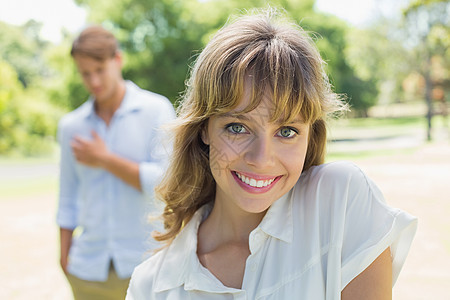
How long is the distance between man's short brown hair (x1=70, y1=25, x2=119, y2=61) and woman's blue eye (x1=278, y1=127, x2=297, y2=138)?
1680 millimetres

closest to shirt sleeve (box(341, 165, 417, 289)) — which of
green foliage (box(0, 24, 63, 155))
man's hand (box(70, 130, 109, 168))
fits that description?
man's hand (box(70, 130, 109, 168))

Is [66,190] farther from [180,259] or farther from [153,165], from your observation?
[180,259]

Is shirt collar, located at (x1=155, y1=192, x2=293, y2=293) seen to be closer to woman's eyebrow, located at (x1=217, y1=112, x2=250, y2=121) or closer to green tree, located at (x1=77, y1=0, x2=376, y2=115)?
woman's eyebrow, located at (x1=217, y1=112, x2=250, y2=121)

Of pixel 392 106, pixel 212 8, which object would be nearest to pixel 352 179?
pixel 212 8

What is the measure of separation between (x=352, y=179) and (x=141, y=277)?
62 centimetres

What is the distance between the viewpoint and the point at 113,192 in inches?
100

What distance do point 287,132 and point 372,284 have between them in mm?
403

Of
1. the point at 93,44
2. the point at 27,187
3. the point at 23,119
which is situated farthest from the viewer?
the point at 23,119

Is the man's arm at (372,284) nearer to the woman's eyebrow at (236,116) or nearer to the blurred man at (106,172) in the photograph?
the woman's eyebrow at (236,116)

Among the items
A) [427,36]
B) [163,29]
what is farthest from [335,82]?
[163,29]

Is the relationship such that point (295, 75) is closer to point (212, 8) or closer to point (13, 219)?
point (13, 219)

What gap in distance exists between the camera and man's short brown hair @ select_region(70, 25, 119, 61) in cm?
262

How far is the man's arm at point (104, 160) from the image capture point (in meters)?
2.45

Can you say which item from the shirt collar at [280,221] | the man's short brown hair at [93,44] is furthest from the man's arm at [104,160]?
the shirt collar at [280,221]
